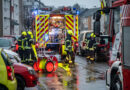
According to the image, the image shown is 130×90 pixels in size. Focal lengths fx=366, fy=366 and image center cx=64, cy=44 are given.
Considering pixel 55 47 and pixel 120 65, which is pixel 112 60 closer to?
pixel 120 65

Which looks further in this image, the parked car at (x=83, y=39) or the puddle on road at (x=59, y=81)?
the parked car at (x=83, y=39)

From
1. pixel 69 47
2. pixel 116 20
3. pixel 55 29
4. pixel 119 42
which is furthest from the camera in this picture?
pixel 55 29

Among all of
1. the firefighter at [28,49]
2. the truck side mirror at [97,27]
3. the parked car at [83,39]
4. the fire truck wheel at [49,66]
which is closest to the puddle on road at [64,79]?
the fire truck wheel at [49,66]

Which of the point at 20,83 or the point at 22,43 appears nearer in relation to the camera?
the point at 20,83

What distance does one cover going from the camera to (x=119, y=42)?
905cm

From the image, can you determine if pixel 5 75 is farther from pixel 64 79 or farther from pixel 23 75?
Answer: pixel 64 79

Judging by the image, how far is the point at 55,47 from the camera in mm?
23688

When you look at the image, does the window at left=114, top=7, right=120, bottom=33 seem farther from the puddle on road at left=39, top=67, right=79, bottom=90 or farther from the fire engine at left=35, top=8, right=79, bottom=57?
the fire engine at left=35, top=8, right=79, bottom=57

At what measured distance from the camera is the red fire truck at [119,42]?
7.88 m

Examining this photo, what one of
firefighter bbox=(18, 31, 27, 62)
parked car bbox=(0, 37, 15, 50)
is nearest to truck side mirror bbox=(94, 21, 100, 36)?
firefighter bbox=(18, 31, 27, 62)

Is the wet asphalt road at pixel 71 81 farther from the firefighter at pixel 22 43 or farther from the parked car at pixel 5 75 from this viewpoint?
the parked car at pixel 5 75

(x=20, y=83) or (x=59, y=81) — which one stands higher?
(x=20, y=83)

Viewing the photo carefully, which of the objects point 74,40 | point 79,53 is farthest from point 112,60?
point 79,53

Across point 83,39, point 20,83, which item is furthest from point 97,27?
point 83,39
